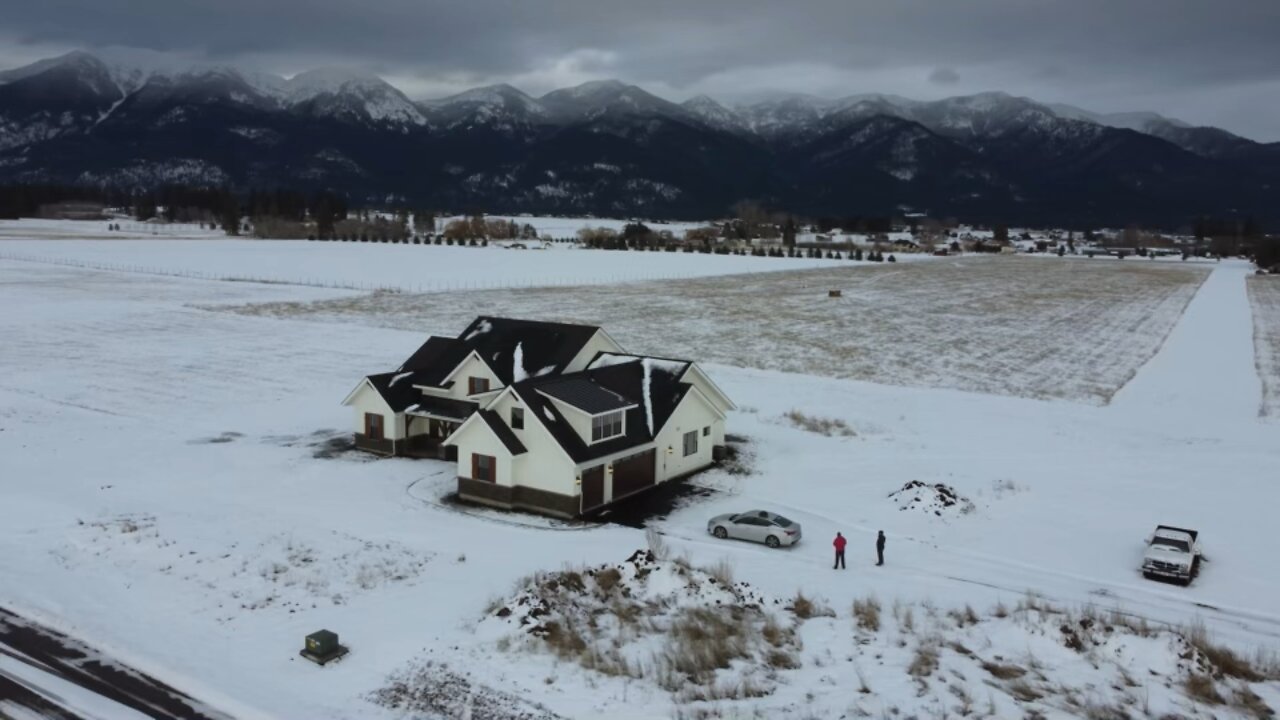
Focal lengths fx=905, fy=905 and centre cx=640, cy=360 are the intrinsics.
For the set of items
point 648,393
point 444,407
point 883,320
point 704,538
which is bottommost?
point 704,538

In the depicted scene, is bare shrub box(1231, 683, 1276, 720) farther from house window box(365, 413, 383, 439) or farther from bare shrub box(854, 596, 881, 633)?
house window box(365, 413, 383, 439)

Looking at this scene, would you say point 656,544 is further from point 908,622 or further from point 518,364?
point 518,364

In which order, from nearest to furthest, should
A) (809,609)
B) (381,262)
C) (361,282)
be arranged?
(809,609)
(361,282)
(381,262)

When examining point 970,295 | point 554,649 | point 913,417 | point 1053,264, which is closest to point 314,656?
point 554,649

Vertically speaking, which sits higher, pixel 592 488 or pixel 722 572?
pixel 592 488

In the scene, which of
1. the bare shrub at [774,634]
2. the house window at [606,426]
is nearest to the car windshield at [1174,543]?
the bare shrub at [774,634]

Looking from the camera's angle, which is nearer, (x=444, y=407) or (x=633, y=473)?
(x=633, y=473)

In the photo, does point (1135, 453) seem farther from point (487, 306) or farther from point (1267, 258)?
point (1267, 258)

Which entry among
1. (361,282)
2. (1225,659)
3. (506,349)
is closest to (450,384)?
(506,349)
